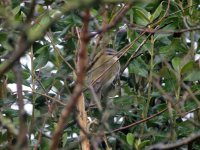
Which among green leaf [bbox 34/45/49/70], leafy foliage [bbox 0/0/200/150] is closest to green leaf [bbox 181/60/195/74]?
leafy foliage [bbox 0/0/200/150]

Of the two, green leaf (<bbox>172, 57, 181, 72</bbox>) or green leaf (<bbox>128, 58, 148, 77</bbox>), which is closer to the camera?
green leaf (<bbox>172, 57, 181, 72</bbox>)

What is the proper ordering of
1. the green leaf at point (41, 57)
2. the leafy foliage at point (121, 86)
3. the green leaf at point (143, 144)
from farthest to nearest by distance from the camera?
the green leaf at point (41, 57) < the leafy foliage at point (121, 86) < the green leaf at point (143, 144)

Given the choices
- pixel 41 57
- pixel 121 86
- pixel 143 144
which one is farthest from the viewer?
pixel 121 86

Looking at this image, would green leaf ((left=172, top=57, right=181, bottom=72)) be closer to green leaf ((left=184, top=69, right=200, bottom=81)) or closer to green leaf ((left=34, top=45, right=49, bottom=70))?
green leaf ((left=184, top=69, right=200, bottom=81))

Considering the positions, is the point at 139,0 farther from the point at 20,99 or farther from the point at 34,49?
the point at 34,49

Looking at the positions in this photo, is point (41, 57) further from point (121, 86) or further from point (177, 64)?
point (177, 64)

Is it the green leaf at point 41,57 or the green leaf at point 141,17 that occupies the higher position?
the green leaf at point 141,17

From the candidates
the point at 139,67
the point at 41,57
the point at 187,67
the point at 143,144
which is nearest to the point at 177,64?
the point at 187,67

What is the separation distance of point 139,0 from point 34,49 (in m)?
2.16

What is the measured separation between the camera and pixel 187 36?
3.86 metres

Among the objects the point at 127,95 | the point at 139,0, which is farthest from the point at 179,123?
the point at 139,0

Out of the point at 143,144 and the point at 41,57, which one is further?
the point at 41,57

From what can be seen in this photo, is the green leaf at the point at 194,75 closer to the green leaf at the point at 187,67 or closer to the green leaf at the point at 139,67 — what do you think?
the green leaf at the point at 187,67

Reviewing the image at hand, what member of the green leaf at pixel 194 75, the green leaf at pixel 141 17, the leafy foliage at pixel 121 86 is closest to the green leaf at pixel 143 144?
the leafy foliage at pixel 121 86
